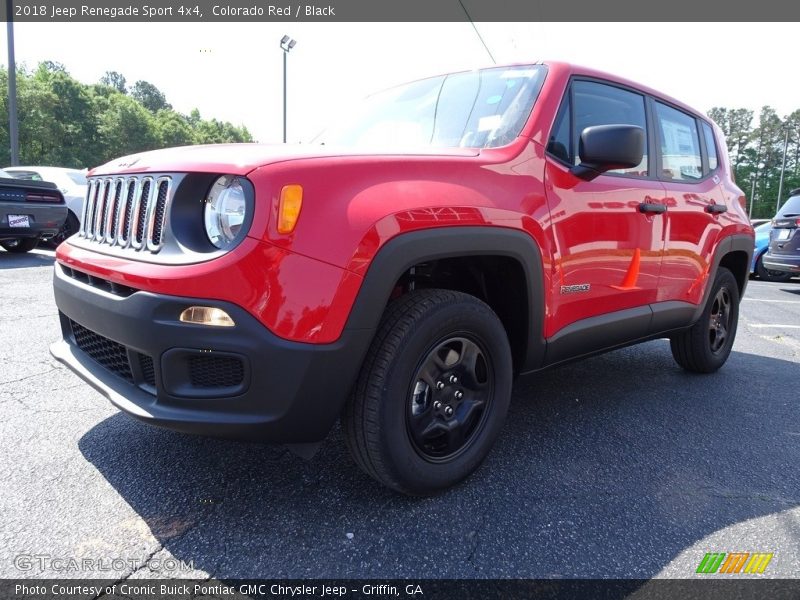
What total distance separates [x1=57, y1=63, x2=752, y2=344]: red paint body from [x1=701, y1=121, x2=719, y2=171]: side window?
1.12 metres

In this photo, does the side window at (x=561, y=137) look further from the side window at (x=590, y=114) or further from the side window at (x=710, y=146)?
the side window at (x=710, y=146)

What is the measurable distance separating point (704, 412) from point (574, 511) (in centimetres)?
161

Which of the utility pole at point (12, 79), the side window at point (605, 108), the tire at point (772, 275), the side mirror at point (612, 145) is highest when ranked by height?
the utility pole at point (12, 79)

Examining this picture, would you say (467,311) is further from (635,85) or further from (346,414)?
(635,85)

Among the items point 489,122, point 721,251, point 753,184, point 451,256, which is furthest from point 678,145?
point 753,184

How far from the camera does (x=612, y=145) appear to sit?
2248mm

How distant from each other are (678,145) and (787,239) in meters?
7.65

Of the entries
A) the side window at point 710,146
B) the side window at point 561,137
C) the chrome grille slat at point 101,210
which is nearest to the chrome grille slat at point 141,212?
the chrome grille slat at point 101,210

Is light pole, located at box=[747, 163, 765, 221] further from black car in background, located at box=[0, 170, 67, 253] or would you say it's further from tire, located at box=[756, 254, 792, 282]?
black car in background, located at box=[0, 170, 67, 253]

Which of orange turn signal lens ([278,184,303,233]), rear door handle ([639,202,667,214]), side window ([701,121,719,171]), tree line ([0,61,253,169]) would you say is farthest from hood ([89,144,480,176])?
tree line ([0,61,253,169])

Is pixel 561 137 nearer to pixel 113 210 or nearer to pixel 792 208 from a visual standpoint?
pixel 113 210

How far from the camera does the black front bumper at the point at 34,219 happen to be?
7.39 m

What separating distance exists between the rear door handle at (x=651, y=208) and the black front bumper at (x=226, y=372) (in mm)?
1807

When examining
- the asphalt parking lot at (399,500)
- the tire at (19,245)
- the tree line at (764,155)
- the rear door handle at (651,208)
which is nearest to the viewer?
the asphalt parking lot at (399,500)
